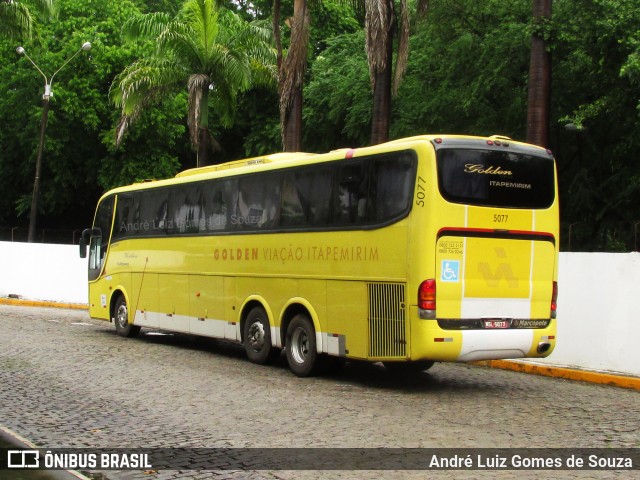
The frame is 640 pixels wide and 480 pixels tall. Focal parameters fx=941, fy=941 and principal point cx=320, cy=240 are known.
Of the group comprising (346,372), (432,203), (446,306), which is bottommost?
(346,372)

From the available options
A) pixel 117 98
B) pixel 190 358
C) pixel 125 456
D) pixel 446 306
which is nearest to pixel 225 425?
pixel 125 456

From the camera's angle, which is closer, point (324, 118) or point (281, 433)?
point (281, 433)

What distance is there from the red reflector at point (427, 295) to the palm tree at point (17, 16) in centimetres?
2796

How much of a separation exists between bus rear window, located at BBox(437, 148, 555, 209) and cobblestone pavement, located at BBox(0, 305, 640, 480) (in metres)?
2.54

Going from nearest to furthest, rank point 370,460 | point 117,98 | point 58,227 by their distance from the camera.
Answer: point 370,460 < point 117,98 < point 58,227

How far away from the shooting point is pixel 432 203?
38.6 feet

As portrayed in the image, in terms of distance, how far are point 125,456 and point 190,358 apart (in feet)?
26.8

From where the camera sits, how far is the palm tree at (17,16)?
35.7m

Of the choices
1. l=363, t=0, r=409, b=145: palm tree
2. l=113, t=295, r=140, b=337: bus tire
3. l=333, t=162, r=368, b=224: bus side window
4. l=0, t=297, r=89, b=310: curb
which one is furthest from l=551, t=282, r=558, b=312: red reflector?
l=0, t=297, r=89, b=310: curb

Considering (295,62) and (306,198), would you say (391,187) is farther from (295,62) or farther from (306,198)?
(295,62)

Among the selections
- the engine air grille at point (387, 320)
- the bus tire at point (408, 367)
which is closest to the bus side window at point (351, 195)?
the engine air grille at point (387, 320)

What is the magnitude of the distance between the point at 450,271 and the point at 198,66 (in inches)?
824

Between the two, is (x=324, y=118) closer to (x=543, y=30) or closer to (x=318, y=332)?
(x=543, y=30)

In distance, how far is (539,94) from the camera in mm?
19266
